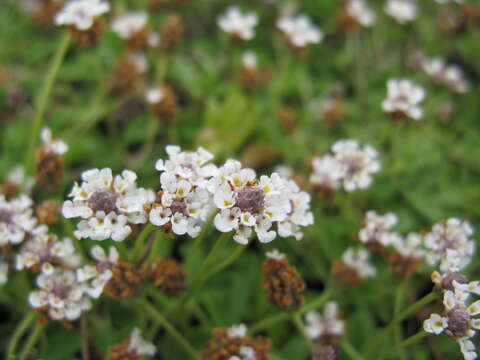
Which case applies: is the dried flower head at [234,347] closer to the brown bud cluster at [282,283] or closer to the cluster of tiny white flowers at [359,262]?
the brown bud cluster at [282,283]

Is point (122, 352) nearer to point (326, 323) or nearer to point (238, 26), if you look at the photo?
A: point (326, 323)

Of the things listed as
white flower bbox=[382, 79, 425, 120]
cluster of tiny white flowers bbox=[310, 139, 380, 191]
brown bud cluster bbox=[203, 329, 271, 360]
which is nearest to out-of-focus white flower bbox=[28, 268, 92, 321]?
brown bud cluster bbox=[203, 329, 271, 360]

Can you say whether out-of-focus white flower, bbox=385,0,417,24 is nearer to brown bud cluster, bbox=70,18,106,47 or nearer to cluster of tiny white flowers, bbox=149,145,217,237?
brown bud cluster, bbox=70,18,106,47

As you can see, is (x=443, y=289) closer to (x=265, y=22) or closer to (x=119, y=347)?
(x=119, y=347)

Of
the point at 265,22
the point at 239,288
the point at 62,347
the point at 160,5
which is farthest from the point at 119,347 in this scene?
the point at 265,22

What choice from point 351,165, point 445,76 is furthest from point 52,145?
point 445,76

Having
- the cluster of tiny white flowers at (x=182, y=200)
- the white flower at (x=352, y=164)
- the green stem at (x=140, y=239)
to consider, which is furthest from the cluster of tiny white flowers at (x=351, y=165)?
the green stem at (x=140, y=239)

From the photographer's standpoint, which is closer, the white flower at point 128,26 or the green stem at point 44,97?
the green stem at point 44,97
